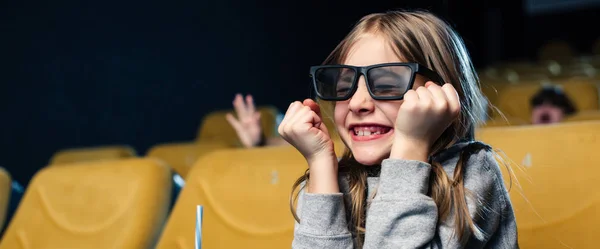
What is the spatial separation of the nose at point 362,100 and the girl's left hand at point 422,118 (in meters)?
0.06

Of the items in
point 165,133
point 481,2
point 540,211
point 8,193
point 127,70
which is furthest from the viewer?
point 481,2

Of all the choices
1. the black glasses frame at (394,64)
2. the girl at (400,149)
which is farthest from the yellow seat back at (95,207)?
the black glasses frame at (394,64)

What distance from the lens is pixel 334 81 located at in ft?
3.59

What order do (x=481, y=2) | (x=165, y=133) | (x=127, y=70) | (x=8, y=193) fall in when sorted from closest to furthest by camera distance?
(x=8, y=193) < (x=127, y=70) < (x=165, y=133) < (x=481, y=2)

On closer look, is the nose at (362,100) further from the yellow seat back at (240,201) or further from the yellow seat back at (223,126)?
the yellow seat back at (223,126)

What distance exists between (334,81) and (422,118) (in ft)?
0.53

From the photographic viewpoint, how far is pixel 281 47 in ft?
23.1

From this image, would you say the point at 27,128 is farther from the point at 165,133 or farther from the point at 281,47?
the point at 281,47

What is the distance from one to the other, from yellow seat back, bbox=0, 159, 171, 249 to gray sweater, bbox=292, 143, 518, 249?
665 mm

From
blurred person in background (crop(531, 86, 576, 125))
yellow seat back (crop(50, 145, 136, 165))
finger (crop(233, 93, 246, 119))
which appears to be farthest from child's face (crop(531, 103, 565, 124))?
yellow seat back (crop(50, 145, 136, 165))

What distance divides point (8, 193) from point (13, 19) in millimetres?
3245

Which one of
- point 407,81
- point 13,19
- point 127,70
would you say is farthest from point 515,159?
point 127,70

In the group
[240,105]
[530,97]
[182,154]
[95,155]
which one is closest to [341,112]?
[240,105]

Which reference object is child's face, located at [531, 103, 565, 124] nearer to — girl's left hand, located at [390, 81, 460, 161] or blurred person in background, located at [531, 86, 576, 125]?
blurred person in background, located at [531, 86, 576, 125]
